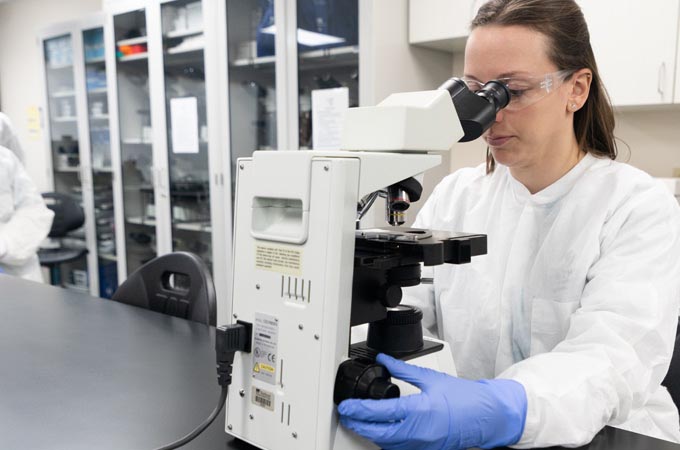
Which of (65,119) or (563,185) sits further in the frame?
(65,119)

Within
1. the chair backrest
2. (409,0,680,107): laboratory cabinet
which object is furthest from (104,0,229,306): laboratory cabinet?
(409,0,680,107): laboratory cabinet

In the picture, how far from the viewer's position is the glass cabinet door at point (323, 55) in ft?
8.39

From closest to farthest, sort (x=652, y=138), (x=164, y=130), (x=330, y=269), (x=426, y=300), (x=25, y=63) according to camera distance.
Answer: (x=330, y=269), (x=426, y=300), (x=652, y=138), (x=164, y=130), (x=25, y=63)

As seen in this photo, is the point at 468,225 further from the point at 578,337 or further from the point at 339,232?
the point at 339,232

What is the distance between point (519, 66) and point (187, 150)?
2508mm

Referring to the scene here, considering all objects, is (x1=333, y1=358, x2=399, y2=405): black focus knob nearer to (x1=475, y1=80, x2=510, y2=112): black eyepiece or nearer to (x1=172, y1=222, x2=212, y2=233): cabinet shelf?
(x1=475, y1=80, x2=510, y2=112): black eyepiece

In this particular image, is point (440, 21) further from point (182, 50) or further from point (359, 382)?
point (359, 382)

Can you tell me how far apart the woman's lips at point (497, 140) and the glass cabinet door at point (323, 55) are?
1538 millimetres

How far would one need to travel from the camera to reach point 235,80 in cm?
294

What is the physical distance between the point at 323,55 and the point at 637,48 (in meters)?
1.31

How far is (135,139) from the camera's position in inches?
139

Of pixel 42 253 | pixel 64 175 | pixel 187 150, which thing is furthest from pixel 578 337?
pixel 64 175

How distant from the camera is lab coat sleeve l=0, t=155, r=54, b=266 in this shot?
7.94 ft

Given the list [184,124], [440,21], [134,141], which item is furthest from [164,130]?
[440,21]
